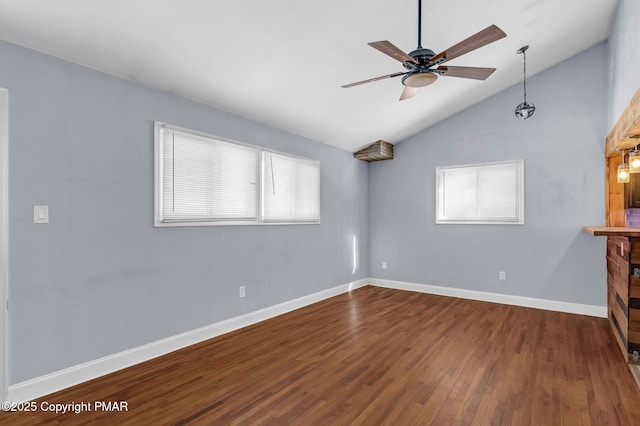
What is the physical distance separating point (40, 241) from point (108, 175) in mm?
698

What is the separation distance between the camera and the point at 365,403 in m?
2.33

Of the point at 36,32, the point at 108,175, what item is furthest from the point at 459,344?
the point at 36,32

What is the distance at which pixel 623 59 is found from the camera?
131 inches

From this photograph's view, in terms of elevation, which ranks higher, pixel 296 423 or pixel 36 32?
pixel 36 32

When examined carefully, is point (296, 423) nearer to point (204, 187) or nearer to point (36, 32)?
point (204, 187)

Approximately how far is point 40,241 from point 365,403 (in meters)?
2.66

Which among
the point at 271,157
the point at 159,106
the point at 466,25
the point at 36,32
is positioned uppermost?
the point at 466,25

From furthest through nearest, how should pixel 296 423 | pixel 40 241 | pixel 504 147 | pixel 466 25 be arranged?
1. pixel 504 147
2. pixel 466 25
3. pixel 40 241
4. pixel 296 423

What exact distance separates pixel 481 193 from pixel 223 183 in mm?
3948

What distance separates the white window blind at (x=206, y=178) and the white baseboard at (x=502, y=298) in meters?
3.20

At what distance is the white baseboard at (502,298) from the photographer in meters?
4.40

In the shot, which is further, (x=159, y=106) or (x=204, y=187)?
(x=204, y=187)

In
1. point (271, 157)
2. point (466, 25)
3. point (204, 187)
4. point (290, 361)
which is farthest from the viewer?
point (271, 157)

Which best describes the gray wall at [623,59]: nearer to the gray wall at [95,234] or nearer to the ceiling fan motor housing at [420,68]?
the ceiling fan motor housing at [420,68]
